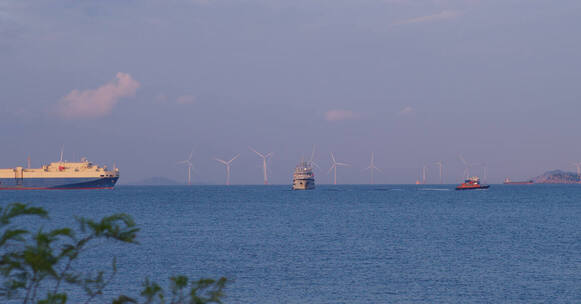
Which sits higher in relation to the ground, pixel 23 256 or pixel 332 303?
pixel 23 256

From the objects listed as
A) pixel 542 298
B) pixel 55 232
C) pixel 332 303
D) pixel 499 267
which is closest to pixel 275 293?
pixel 332 303

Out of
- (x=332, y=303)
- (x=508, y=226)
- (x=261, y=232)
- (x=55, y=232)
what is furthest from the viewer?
(x=508, y=226)

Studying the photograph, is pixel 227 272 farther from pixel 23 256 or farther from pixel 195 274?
pixel 23 256

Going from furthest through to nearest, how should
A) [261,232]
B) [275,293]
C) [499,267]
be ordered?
[261,232] → [499,267] → [275,293]

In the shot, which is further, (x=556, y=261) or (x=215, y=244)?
(x=215, y=244)

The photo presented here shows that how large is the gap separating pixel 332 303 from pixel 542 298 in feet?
39.4

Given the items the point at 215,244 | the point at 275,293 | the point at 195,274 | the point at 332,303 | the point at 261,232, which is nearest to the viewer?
the point at 332,303

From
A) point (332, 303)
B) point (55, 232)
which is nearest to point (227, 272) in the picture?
point (332, 303)

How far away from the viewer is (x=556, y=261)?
48094 mm

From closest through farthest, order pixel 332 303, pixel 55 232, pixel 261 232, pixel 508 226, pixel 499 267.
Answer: pixel 55 232, pixel 332 303, pixel 499 267, pixel 261 232, pixel 508 226

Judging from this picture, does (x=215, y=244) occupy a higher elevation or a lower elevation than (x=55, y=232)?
lower

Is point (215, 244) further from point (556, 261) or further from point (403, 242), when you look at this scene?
point (556, 261)

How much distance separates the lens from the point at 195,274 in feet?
139

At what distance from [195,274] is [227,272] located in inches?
89.1
